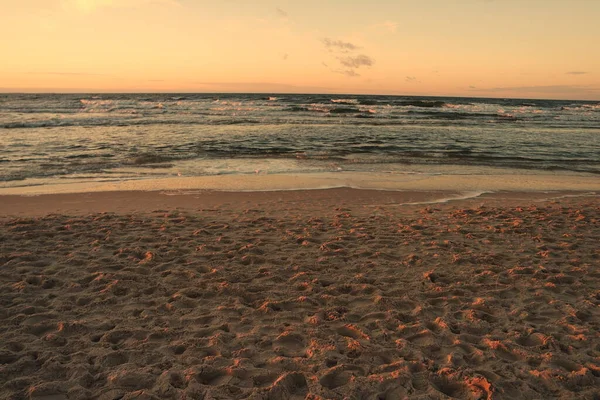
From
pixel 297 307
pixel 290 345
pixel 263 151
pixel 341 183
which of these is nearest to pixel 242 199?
pixel 341 183

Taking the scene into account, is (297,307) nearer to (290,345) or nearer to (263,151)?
(290,345)

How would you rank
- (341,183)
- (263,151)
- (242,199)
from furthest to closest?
(263,151) → (341,183) → (242,199)

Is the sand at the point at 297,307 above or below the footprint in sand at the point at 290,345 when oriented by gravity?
above

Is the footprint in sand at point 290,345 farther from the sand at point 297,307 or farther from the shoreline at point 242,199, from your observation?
the shoreline at point 242,199

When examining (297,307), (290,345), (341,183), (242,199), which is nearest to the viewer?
(290,345)

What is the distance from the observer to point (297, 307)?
173 inches

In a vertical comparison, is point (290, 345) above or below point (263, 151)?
below

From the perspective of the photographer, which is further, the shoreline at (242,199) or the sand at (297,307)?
the shoreline at (242,199)

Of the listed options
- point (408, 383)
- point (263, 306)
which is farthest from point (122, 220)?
point (408, 383)

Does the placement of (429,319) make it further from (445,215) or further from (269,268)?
(445,215)

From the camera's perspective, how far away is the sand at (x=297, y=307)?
3207mm

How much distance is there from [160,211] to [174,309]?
4222 mm

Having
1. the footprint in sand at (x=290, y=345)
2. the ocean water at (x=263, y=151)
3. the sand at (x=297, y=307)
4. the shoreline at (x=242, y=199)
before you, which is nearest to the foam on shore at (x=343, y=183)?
the shoreline at (x=242, y=199)

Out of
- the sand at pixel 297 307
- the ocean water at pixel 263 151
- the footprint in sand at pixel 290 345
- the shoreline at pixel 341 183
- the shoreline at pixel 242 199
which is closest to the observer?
the sand at pixel 297 307
